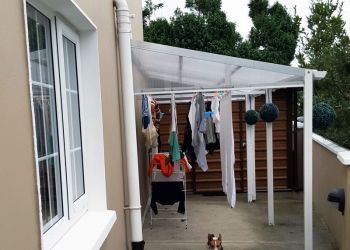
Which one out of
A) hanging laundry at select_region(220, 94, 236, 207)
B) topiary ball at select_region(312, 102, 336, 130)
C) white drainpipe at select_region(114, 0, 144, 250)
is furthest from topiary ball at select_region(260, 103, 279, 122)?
white drainpipe at select_region(114, 0, 144, 250)

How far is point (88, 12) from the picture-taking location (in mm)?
2369

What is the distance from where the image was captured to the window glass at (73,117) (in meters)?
2.29

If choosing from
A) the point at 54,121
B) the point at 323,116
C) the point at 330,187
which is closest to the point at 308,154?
the point at 323,116

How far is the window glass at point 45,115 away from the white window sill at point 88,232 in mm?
134

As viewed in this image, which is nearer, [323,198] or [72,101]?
[72,101]

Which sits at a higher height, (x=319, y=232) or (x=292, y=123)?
(x=292, y=123)

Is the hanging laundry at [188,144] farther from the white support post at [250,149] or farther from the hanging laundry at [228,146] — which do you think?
the white support post at [250,149]

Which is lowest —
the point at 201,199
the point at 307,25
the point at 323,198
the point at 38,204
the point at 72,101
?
the point at 201,199

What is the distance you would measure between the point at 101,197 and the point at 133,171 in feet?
2.25

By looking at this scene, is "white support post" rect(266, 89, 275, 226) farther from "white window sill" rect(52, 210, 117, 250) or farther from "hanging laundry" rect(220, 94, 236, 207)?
"white window sill" rect(52, 210, 117, 250)

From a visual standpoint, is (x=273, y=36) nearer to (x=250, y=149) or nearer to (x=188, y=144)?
(x=250, y=149)

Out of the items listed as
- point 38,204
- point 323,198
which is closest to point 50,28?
point 38,204

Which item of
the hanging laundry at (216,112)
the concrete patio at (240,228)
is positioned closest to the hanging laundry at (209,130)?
the hanging laundry at (216,112)

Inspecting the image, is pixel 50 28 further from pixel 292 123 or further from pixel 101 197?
pixel 292 123
